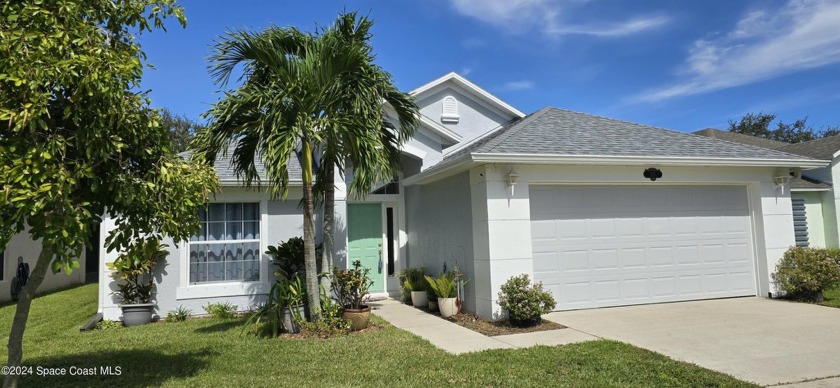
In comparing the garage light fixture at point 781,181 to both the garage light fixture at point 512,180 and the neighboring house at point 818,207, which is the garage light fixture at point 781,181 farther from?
the garage light fixture at point 512,180

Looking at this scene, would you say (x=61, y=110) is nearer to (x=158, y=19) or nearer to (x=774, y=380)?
(x=158, y=19)

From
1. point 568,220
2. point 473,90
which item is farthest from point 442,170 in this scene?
point 473,90

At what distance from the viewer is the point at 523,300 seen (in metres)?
8.40

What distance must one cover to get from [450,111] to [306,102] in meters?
7.80

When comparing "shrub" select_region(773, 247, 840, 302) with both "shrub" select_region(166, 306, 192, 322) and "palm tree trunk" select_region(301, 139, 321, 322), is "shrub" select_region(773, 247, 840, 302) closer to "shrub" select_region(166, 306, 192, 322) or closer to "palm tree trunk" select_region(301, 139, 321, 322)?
"palm tree trunk" select_region(301, 139, 321, 322)

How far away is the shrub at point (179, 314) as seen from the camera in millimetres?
10305

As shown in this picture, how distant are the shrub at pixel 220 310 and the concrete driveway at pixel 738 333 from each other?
21.1 feet

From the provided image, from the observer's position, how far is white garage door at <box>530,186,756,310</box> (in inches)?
382

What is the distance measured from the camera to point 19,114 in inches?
146

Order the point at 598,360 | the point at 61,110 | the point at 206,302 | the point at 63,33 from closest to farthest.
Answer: the point at 63,33, the point at 61,110, the point at 598,360, the point at 206,302

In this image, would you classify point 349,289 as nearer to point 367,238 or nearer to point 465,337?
point 465,337

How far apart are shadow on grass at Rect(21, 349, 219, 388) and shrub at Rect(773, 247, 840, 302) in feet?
35.1

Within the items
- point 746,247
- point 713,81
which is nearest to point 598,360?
point 746,247

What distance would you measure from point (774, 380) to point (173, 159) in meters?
6.57
